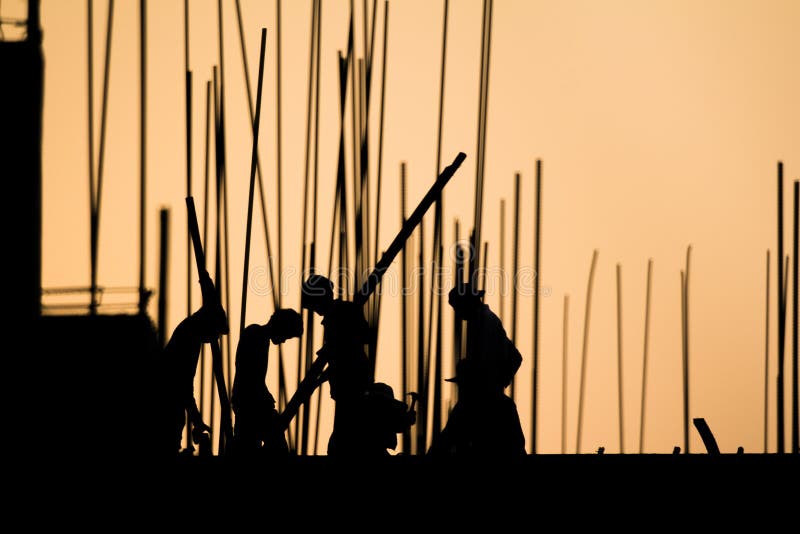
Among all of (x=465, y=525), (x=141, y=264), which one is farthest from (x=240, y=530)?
(x=141, y=264)

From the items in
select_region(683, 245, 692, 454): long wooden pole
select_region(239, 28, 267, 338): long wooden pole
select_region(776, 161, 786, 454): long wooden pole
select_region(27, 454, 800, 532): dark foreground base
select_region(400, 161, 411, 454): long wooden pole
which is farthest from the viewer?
select_region(683, 245, 692, 454): long wooden pole

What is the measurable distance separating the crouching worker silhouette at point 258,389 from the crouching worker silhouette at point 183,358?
0.52 feet

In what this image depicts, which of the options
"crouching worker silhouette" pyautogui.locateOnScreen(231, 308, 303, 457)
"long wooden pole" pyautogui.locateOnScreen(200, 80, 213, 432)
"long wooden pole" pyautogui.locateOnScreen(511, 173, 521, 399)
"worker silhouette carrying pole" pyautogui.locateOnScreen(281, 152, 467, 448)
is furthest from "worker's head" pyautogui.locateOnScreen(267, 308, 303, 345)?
"long wooden pole" pyautogui.locateOnScreen(511, 173, 521, 399)

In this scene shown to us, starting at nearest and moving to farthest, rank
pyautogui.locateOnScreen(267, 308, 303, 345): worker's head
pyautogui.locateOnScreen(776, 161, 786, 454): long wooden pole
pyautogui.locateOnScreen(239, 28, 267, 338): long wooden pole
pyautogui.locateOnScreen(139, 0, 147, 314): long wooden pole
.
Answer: pyautogui.locateOnScreen(267, 308, 303, 345): worker's head, pyautogui.locateOnScreen(239, 28, 267, 338): long wooden pole, pyautogui.locateOnScreen(139, 0, 147, 314): long wooden pole, pyautogui.locateOnScreen(776, 161, 786, 454): long wooden pole

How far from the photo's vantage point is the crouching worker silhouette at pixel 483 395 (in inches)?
197

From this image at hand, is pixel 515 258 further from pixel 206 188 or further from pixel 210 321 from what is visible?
pixel 210 321

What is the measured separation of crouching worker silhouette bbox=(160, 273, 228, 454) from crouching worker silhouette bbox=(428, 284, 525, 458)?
2.86 ft

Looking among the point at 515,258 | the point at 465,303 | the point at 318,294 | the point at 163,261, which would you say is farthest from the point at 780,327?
the point at 163,261

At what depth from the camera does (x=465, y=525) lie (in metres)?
3.86

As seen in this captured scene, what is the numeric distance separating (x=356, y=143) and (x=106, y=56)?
1.15 meters

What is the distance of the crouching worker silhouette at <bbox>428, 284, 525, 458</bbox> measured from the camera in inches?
197

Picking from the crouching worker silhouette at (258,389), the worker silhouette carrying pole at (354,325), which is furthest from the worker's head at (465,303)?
the crouching worker silhouette at (258,389)

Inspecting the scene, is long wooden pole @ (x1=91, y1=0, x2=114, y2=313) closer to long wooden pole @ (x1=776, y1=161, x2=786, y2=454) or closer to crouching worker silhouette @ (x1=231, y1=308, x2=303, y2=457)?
crouching worker silhouette @ (x1=231, y1=308, x2=303, y2=457)

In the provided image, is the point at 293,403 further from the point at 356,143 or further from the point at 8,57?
the point at 8,57
